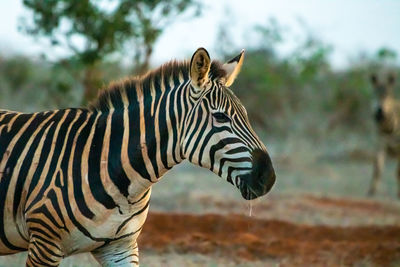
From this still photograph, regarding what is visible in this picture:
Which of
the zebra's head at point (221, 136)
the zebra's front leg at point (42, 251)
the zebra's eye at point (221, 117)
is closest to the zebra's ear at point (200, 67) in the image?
the zebra's head at point (221, 136)

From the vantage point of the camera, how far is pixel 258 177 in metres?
4.41

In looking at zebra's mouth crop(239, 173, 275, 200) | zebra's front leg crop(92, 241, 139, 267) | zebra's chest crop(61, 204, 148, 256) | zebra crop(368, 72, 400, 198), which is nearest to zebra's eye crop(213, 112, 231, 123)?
zebra's mouth crop(239, 173, 275, 200)

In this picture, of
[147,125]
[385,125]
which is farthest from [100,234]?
[385,125]

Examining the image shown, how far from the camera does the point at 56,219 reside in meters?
4.51

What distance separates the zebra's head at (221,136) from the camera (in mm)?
4426

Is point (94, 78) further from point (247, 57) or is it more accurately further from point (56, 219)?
point (247, 57)

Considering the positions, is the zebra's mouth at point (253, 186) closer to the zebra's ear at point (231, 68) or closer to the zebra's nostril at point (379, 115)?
the zebra's ear at point (231, 68)

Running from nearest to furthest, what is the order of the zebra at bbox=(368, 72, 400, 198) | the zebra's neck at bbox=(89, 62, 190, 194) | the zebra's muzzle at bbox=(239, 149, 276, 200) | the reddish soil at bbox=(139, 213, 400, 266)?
1. the zebra's muzzle at bbox=(239, 149, 276, 200)
2. the zebra's neck at bbox=(89, 62, 190, 194)
3. the reddish soil at bbox=(139, 213, 400, 266)
4. the zebra at bbox=(368, 72, 400, 198)

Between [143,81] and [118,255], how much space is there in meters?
1.29

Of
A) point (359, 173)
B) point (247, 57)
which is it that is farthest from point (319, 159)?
point (247, 57)

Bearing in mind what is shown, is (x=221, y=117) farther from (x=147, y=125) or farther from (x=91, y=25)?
(x=91, y=25)

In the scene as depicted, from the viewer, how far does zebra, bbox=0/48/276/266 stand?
14.8 feet

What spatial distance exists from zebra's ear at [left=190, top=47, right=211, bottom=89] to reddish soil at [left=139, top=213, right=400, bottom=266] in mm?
3356

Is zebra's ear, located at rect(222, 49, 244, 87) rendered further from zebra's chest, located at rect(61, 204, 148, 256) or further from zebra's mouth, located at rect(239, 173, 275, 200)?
zebra's chest, located at rect(61, 204, 148, 256)
